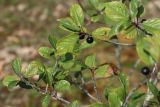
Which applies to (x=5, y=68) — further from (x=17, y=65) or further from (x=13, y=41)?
(x=17, y=65)

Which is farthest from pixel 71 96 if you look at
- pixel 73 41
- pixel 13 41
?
pixel 73 41

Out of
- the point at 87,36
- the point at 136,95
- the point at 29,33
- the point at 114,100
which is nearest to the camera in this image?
the point at 114,100

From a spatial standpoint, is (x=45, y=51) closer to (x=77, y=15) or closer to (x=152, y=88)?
(x=77, y=15)

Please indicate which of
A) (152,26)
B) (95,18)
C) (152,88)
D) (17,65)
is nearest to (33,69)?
(17,65)

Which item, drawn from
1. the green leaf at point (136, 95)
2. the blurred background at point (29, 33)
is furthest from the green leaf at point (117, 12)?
the blurred background at point (29, 33)

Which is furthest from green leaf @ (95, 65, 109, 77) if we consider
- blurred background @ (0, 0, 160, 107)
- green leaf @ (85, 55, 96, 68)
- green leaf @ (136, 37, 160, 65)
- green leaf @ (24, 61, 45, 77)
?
blurred background @ (0, 0, 160, 107)

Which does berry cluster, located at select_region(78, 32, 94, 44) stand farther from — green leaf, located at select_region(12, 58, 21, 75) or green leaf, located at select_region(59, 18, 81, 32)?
green leaf, located at select_region(12, 58, 21, 75)
